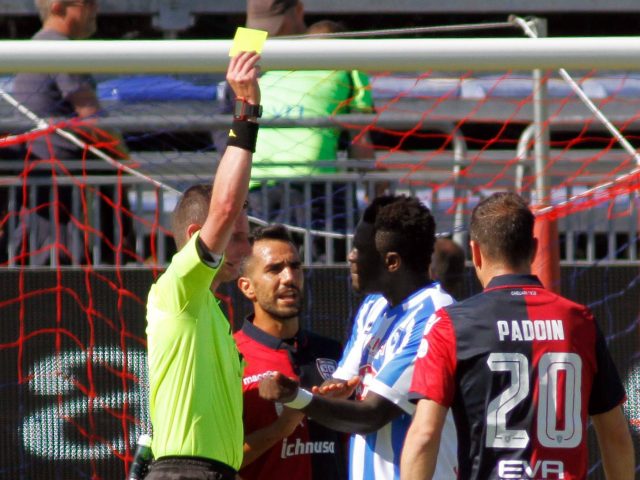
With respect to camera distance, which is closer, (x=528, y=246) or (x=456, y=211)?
(x=528, y=246)

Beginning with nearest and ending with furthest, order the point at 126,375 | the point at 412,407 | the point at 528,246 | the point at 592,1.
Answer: the point at 528,246 → the point at 412,407 → the point at 126,375 → the point at 592,1

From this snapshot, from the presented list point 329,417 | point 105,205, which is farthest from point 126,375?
point 329,417

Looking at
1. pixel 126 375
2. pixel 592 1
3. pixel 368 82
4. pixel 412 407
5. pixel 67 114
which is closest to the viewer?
pixel 412 407

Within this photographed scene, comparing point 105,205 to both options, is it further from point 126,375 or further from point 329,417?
point 329,417

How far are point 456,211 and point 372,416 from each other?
7.00 ft

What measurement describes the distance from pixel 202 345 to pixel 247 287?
1240 millimetres

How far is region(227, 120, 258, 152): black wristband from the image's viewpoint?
3514 millimetres

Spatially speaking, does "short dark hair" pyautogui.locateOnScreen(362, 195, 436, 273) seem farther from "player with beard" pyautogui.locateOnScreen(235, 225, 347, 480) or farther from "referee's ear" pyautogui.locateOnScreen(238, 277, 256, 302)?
"referee's ear" pyautogui.locateOnScreen(238, 277, 256, 302)

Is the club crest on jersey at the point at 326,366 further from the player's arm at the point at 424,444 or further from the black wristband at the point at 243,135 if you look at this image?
the black wristband at the point at 243,135

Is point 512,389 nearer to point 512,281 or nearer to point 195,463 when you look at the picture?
point 512,281

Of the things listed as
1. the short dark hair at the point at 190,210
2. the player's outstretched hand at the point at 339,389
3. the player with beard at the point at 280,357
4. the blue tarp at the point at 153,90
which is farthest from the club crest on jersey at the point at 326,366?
the blue tarp at the point at 153,90

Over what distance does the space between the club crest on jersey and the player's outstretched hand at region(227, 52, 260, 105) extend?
1463mm

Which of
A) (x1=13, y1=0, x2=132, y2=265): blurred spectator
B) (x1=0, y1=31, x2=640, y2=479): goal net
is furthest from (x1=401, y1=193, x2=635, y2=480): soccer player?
(x1=13, y1=0, x2=132, y2=265): blurred spectator

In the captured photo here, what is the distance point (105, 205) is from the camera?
5.75 meters
